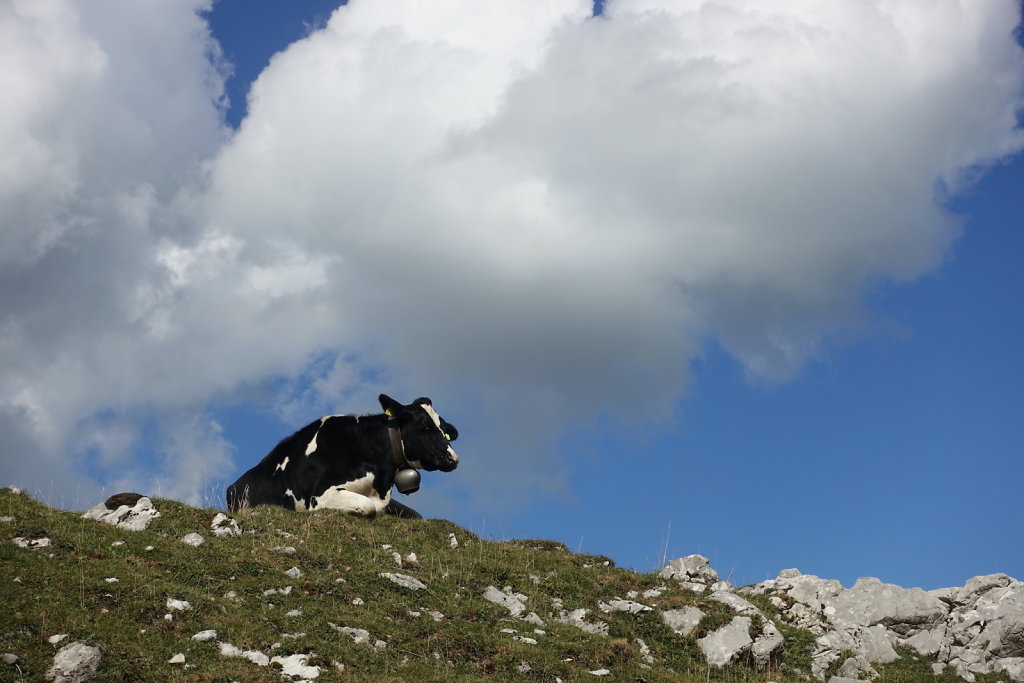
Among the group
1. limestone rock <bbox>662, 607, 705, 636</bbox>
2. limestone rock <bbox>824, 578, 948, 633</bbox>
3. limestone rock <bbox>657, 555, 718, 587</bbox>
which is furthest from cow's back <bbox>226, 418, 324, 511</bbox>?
limestone rock <bbox>824, 578, 948, 633</bbox>

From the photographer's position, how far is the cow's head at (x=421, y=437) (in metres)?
25.1

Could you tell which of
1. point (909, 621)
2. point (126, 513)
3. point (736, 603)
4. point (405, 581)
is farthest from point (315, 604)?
point (909, 621)

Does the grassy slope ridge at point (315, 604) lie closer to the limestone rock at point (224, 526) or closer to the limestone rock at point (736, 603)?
the limestone rock at point (224, 526)

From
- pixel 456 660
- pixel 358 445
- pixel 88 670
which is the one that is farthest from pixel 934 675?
pixel 88 670

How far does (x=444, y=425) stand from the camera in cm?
2594

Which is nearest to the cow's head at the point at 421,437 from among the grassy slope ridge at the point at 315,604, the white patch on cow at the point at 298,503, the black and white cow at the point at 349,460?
the black and white cow at the point at 349,460

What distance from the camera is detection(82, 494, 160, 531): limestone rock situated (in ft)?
65.1

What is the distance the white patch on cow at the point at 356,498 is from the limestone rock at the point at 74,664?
9.51 metres

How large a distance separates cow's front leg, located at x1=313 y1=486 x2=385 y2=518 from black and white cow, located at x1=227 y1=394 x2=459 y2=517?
0.08ft

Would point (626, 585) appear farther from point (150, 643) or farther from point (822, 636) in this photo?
point (150, 643)

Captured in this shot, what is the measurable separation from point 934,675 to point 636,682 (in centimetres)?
716

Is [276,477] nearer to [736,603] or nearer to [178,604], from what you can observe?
[178,604]

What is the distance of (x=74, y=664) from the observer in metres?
13.6

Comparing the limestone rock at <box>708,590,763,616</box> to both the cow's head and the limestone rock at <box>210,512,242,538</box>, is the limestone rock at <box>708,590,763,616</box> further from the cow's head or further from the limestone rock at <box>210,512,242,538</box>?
the limestone rock at <box>210,512,242,538</box>
